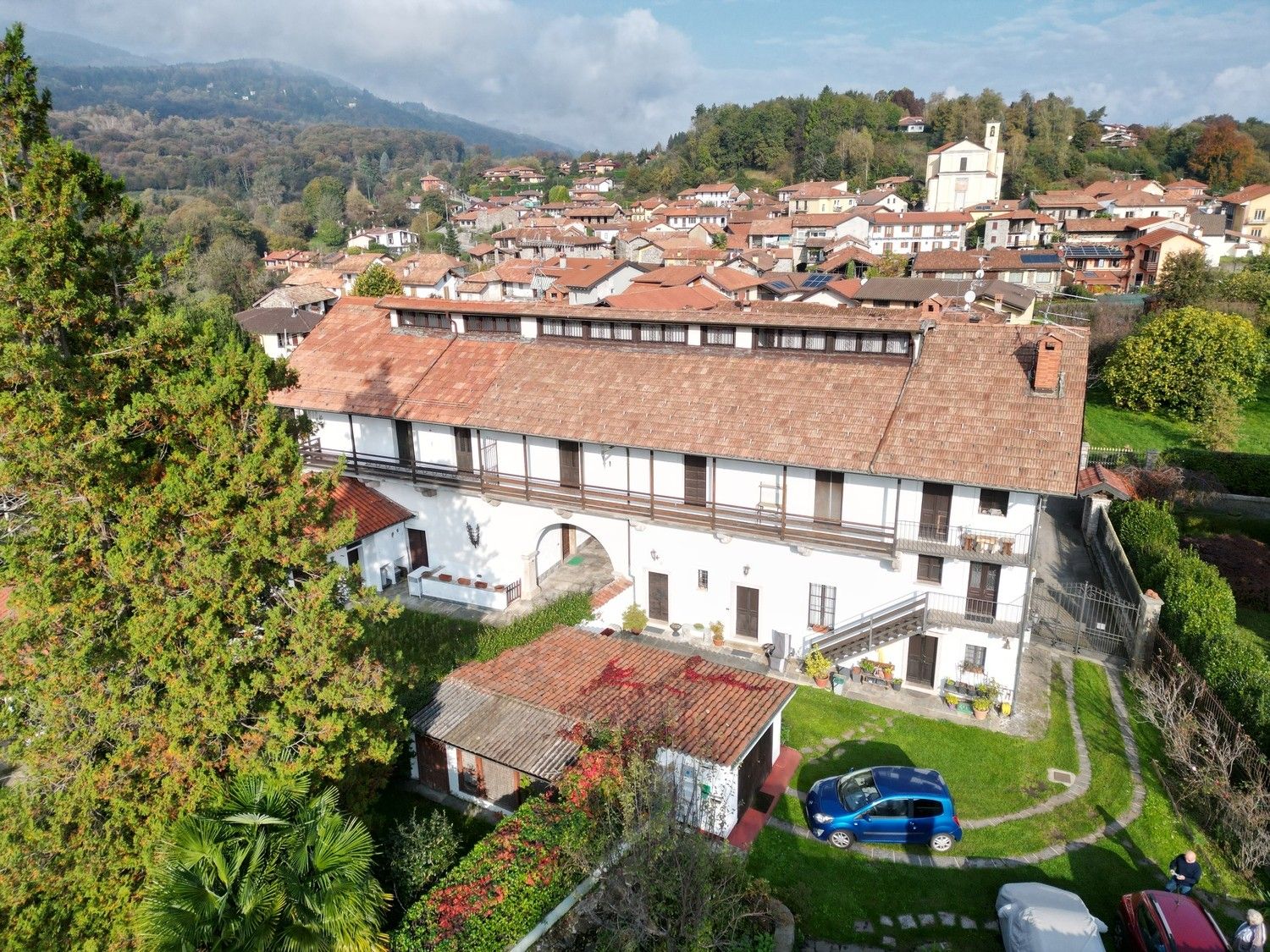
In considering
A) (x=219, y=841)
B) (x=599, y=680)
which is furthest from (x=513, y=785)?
(x=219, y=841)

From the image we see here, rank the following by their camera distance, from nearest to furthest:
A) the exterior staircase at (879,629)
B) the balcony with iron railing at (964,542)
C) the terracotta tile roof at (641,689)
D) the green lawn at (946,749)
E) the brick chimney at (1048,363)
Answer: the terracotta tile roof at (641,689) → the green lawn at (946,749) → the balcony with iron railing at (964,542) → the brick chimney at (1048,363) → the exterior staircase at (879,629)

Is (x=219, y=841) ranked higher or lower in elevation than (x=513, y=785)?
higher

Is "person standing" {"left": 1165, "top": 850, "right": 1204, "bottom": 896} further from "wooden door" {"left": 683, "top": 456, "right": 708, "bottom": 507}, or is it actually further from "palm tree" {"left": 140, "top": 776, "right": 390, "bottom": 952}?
"palm tree" {"left": 140, "top": 776, "right": 390, "bottom": 952}

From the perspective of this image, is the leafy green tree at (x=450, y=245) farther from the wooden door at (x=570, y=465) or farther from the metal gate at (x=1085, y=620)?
the metal gate at (x=1085, y=620)

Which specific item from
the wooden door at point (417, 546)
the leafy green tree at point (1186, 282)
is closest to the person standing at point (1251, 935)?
the wooden door at point (417, 546)

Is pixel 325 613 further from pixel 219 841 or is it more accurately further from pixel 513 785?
pixel 513 785

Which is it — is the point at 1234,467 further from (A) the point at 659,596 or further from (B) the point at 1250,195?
(B) the point at 1250,195

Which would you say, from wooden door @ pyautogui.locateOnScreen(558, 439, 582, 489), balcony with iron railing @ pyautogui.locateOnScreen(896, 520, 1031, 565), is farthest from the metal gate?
wooden door @ pyautogui.locateOnScreen(558, 439, 582, 489)
